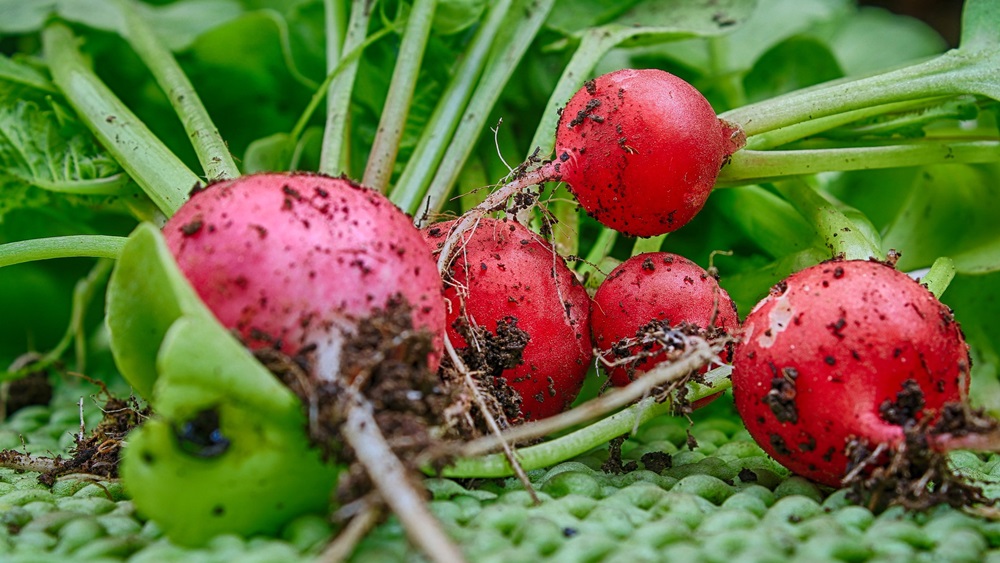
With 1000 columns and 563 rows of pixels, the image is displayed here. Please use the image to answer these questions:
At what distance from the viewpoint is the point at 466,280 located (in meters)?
1.08

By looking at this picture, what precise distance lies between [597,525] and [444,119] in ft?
2.61

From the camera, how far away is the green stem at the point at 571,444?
0.91 m

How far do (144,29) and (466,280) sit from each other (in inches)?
34.7

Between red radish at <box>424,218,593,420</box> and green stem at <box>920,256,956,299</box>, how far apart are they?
44 centimetres

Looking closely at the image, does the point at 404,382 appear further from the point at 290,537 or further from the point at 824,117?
the point at 824,117

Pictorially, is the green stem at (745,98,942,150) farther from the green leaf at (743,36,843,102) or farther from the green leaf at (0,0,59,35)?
the green leaf at (0,0,59,35)

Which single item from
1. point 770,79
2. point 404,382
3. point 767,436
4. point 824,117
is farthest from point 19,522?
point 770,79

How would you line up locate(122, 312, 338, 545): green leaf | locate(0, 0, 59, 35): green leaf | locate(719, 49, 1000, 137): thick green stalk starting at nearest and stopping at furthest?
locate(122, 312, 338, 545): green leaf
locate(719, 49, 1000, 137): thick green stalk
locate(0, 0, 59, 35): green leaf

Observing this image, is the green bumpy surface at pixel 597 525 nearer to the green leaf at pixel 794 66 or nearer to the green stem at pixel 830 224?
the green stem at pixel 830 224

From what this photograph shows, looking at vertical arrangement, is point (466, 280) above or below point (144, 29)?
below

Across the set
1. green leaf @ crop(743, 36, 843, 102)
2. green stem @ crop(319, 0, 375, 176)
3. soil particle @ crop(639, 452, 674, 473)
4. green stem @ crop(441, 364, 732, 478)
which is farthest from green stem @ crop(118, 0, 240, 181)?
green leaf @ crop(743, 36, 843, 102)

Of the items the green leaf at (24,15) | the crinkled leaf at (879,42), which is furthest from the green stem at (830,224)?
the green leaf at (24,15)

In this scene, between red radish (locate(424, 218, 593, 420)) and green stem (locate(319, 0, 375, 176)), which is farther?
green stem (locate(319, 0, 375, 176))

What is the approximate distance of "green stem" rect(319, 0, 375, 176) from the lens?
1.33 metres
